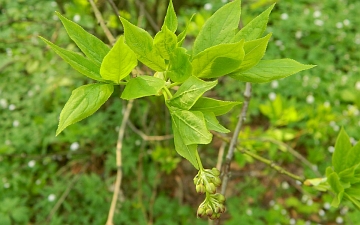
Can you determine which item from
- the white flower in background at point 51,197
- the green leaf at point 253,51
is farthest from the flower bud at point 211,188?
the white flower in background at point 51,197

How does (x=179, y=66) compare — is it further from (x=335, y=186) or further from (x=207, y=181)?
(x=335, y=186)

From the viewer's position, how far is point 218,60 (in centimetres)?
63

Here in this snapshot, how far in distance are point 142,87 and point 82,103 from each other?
0.36 feet

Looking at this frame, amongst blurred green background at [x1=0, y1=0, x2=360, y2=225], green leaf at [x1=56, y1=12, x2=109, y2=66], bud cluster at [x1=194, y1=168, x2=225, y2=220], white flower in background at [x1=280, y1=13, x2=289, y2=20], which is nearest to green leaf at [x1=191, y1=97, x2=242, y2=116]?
bud cluster at [x1=194, y1=168, x2=225, y2=220]

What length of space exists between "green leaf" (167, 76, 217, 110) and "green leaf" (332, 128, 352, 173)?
1.93 ft

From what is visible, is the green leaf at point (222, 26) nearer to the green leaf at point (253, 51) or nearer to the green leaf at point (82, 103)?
the green leaf at point (253, 51)

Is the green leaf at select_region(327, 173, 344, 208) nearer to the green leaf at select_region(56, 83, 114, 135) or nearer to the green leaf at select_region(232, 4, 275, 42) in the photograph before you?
the green leaf at select_region(232, 4, 275, 42)

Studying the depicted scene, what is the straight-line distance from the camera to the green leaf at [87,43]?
0.64m

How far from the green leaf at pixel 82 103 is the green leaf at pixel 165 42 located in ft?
0.40

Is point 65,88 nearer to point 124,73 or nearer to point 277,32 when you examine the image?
point 277,32

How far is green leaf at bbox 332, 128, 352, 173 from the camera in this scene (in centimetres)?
100

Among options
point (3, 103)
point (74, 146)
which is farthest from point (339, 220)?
point (3, 103)

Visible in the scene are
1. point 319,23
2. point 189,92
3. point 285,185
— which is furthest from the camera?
point 319,23

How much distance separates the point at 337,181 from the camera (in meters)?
0.93
